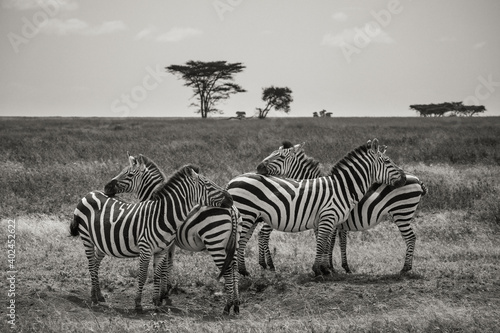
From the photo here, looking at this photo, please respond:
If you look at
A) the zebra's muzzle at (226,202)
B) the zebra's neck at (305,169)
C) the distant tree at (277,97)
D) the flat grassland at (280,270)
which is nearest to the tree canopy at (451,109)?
the distant tree at (277,97)

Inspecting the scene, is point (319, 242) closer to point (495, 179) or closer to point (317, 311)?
point (317, 311)

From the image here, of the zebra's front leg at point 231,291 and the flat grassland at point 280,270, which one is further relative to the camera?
the zebra's front leg at point 231,291

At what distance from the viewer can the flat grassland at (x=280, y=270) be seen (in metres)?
6.94

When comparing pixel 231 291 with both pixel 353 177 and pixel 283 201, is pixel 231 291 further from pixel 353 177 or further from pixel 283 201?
pixel 353 177

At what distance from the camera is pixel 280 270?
9.72 metres

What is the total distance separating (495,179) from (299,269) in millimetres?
8901

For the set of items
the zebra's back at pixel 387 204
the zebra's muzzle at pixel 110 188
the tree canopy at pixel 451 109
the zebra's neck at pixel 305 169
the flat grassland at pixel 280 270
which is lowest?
the flat grassland at pixel 280 270

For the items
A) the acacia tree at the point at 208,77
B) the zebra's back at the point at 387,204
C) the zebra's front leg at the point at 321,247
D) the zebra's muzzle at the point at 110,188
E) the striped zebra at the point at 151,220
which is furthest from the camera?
the acacia tree at the point at 208,77

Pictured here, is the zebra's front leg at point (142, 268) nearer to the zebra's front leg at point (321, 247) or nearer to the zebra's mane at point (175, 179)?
the zebra's mane at point (175, 179)

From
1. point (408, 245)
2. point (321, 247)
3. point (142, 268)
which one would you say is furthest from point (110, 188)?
point (408, 245)

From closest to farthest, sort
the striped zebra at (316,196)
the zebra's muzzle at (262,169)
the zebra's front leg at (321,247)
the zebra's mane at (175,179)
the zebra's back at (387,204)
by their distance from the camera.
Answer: the zebra's mane at (175,179)
the zebra's front leg at (321,247)
the striped zebra at (316,196)
the zebra's back at (387,204)
the zebra's muzzle at (262,169)

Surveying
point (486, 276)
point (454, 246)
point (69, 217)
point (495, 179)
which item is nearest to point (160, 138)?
point (69, 217)

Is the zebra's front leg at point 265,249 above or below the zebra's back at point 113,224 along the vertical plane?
below

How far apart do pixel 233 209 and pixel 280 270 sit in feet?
7.40
